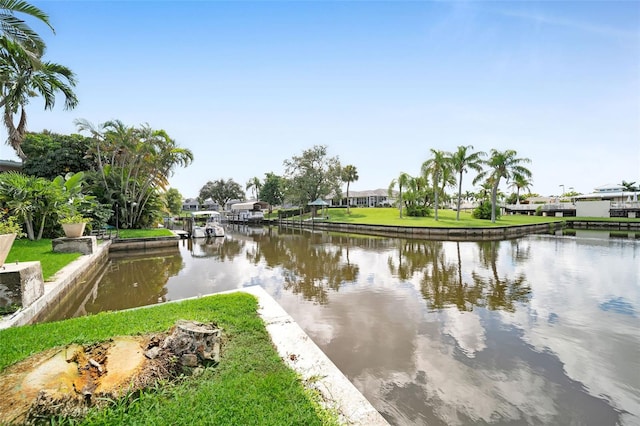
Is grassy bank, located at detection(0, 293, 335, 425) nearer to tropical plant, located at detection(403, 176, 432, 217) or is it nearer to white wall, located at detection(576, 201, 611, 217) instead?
tropical plant, located at detection(403, 176, 432, 217)

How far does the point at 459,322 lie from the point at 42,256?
12404mm

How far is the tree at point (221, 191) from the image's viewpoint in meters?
75.7

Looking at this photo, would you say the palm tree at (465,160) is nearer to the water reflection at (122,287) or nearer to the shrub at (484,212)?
the shrub at (484,212)

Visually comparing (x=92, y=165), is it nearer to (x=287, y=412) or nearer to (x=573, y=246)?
(x=287, y=412)

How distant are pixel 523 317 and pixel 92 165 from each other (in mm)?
28547

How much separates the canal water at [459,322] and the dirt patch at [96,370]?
214 centimetres

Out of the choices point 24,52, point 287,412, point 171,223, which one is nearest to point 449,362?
point 287,412

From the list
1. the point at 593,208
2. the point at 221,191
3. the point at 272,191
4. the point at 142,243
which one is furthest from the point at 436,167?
the point at 221,191

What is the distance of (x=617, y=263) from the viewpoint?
39.2 feet

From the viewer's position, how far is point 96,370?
10.2 feet

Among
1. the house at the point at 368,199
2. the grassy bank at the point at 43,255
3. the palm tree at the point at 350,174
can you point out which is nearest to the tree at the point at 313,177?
the palm tree at the point at 350,174

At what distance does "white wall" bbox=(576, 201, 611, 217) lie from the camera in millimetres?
35094

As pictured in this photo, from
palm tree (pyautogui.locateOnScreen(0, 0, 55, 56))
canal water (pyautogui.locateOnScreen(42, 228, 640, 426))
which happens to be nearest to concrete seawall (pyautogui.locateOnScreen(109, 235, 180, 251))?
canal water (pyautogui.locateOnScreen(42, 228, 640, 426))

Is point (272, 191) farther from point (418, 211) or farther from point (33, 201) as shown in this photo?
point (33, 201)
